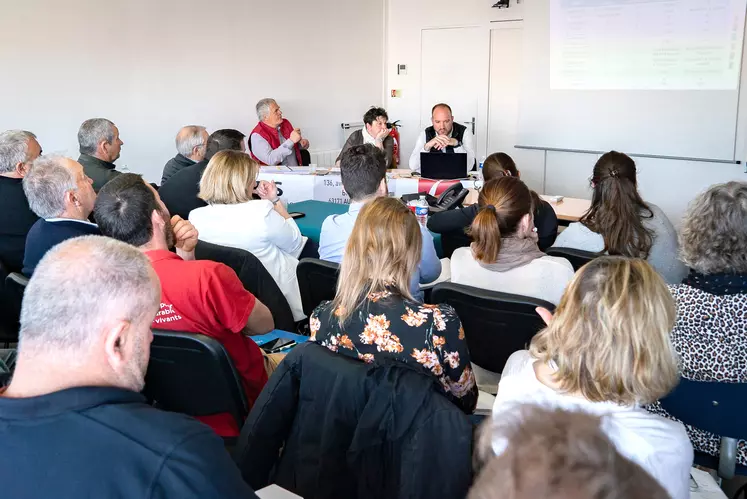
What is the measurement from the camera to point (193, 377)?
77.7 inches

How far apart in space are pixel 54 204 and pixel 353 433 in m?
2.16

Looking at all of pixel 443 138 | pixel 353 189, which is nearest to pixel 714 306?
pixel 353 189

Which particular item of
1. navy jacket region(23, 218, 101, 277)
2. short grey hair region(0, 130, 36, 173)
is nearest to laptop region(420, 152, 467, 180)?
short grey hair region(0, 130, 36, 173)

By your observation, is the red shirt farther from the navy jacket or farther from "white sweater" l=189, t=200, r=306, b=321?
"white sweater" l=189, t=200, r=306, b=321

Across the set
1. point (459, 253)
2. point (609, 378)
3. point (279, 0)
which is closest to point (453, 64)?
point (279, 0)

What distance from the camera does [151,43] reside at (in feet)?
19.6

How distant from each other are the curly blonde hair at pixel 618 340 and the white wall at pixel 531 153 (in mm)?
4834

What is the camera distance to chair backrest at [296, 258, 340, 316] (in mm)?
2723

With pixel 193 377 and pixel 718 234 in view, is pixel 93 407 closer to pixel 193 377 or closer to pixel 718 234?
pixel 193 377

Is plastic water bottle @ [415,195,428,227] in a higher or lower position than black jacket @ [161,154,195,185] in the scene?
lower

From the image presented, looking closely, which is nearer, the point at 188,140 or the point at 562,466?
the point at 562,466

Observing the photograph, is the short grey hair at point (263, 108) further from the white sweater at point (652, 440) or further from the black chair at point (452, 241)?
the white sweater at point (652, 440)

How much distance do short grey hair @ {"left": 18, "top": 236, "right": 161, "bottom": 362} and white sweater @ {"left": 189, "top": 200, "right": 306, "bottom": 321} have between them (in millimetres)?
1987

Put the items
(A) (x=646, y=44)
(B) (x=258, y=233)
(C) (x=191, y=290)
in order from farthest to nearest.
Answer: (A) (x=646, y=44) < (B) (x=258, y=233) < (C) (x=191, y=290)
